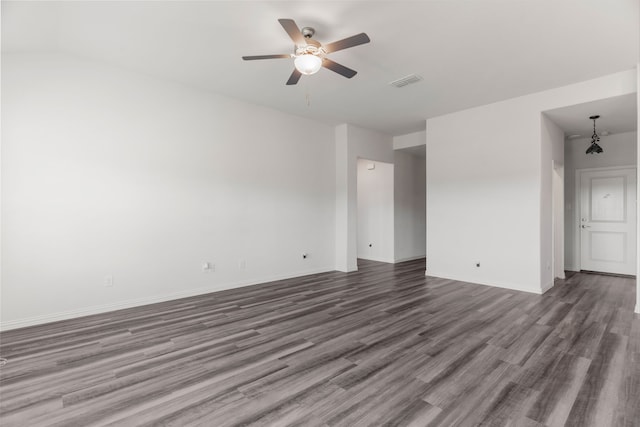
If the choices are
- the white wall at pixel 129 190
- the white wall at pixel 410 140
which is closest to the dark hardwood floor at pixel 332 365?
the white wall at pixel 129 190

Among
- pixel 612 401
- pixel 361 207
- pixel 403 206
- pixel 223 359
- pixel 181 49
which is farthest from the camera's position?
pixel 361 207

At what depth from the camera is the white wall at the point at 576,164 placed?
607cm

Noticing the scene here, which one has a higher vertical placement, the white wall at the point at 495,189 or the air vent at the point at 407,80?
the air vent at the point at 407,80

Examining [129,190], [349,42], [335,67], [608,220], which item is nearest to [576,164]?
[608,220]

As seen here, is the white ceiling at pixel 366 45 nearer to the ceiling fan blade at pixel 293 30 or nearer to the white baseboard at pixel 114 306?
the ceiling fan blade at pixel 293 30

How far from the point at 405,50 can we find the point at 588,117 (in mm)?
3677

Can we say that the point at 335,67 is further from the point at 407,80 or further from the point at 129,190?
the point at 129,190

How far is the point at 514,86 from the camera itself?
14.5ft

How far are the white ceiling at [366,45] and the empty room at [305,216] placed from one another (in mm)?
28

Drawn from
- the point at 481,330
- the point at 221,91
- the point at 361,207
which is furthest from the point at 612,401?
the point at 361,207

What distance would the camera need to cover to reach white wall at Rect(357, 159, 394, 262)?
753 centimetres

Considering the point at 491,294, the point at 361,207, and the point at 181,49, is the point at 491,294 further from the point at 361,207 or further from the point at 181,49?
the point at 181,49

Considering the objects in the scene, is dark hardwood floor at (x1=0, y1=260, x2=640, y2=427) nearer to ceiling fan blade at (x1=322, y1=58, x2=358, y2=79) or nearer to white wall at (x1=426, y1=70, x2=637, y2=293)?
white wall at (x1=426, y1=70, x2=637, y2=293)

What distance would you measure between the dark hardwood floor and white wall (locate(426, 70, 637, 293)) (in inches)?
40.0
